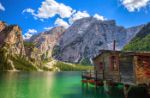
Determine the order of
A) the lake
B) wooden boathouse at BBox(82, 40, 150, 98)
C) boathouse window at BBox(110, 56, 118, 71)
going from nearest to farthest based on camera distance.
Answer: wooden boathouse at BBox(82, 40, 150, 98)
the lake
boathouse window at BBox(110, 56, 118, 71)

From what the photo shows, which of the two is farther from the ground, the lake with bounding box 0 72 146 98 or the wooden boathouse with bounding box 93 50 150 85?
the wooden boathouse with bounding box 93 50 150 85

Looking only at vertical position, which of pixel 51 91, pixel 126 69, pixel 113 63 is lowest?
pixel 51 91

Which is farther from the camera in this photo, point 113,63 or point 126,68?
point 113,63

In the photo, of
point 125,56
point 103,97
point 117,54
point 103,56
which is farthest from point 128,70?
point 103,56

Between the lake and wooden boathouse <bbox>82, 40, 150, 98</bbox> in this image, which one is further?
the lake

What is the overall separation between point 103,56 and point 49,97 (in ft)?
51.7

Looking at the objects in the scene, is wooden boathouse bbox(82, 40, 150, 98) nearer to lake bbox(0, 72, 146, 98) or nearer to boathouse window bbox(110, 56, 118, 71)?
boathouse window bbox(110, 56, 118, 71)

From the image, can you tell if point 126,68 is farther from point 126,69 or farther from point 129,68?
point 129,68

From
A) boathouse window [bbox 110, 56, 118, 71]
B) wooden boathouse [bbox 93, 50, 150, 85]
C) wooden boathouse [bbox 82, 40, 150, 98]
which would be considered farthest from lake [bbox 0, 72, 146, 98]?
boathouse window [bbox 110, 56, 118, 71]

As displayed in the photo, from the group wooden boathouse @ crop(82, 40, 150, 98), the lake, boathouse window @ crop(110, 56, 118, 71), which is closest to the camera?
wooden boathouse @ crop(82, 40, 150, 98)

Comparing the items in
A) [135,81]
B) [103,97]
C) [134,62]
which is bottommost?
[103,97]

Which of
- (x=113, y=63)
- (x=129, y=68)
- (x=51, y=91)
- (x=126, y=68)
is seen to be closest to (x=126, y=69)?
(x=126, y=68)

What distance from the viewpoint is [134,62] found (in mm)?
35719

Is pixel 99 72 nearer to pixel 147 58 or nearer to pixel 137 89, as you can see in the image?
pixel 137 89
